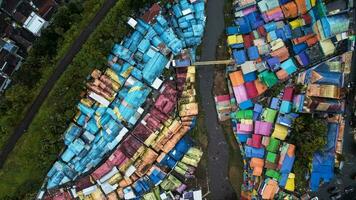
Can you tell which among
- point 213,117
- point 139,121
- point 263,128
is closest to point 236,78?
point 213,117

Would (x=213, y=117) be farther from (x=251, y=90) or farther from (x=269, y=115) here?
(x=269, y=115)

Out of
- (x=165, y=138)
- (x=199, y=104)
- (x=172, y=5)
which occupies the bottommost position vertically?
(x=165, y=138)

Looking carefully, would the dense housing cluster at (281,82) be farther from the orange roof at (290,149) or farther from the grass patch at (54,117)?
the grass patch at (54,117)

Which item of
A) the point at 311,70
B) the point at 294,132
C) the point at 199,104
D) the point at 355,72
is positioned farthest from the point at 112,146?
the point at 355,72

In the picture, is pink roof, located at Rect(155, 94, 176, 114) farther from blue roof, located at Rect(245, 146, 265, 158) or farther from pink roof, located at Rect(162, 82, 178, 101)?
blue roof, located at Rect(245, 146, 265, 158)

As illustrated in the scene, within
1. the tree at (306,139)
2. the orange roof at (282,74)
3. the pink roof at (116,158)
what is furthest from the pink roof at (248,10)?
the pink roof at (116,158)

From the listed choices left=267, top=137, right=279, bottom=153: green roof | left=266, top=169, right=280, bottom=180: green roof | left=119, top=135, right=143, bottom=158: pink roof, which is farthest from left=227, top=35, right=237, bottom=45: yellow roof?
left=119, top=135, right=143, bottom=158: pink roof

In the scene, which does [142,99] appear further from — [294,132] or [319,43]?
[319,43]

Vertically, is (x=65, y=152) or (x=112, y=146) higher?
(x=112, y=146)
